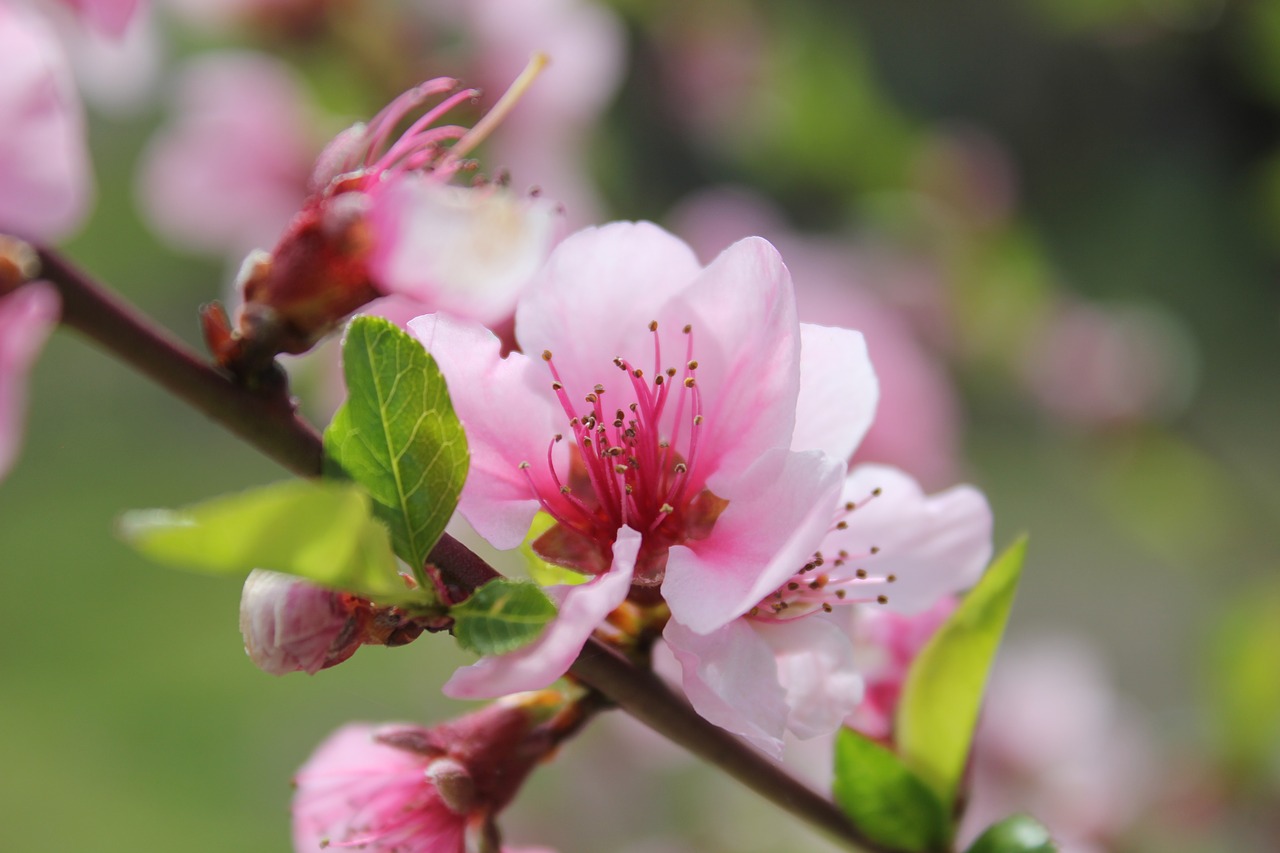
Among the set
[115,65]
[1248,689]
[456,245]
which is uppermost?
[456,245]

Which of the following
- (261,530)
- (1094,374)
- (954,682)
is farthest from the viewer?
(1094,374)

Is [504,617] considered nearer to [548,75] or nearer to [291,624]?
[291,624]

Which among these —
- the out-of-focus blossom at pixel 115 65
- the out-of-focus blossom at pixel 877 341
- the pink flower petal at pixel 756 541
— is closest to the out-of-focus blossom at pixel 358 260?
the pink flower petal at pixel 756 541

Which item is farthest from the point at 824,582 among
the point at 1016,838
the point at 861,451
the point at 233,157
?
the point at 233,157

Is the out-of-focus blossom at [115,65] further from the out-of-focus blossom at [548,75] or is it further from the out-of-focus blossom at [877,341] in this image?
the out-of-focus blossom at [877,341]

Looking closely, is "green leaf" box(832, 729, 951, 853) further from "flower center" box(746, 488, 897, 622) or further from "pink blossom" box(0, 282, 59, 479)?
"pink blossom" box(0, 282, 59, 479)
